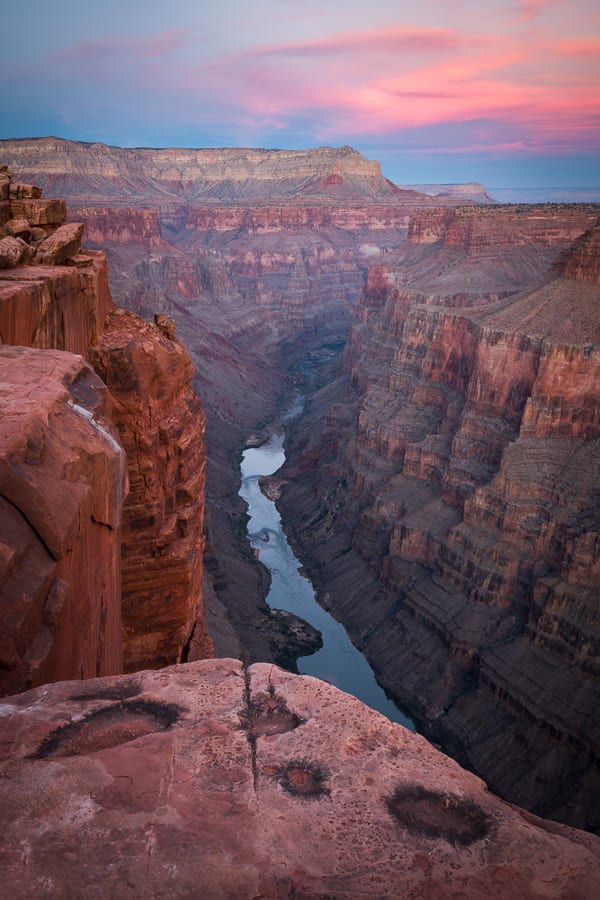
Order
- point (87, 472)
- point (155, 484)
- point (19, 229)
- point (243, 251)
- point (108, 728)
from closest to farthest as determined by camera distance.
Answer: point (108, 728)
point (87, 472)
point (155, 484)
point (19, 229)
point (243, 251)

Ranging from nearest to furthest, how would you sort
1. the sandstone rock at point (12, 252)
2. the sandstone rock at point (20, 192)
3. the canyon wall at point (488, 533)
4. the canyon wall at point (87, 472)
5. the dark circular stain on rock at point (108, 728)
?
1. the dark circular stain on rock at point (108, 728)
2. the canyon wall at point (87, 472)
3. the sandstone rock at point (12, 252)
4. the sandstone rock at point (20, 192)
5. the canyon wall at point (488, 533)

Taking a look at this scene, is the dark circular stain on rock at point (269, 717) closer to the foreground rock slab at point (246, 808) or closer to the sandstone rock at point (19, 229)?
the foreground rock slab at point (246, 808)

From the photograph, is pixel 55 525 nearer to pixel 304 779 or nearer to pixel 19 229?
pixel 304 779

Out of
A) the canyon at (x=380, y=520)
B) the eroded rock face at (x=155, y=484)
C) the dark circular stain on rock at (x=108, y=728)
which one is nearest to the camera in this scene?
the dark circular stain on rock at (x=108, y=728)

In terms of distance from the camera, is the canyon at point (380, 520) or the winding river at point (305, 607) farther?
the winding river at point (305, 607)

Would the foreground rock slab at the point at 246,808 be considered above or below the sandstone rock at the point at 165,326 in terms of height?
below

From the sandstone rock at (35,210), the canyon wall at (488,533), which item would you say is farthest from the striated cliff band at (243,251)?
the sandstone rock at (35,210)

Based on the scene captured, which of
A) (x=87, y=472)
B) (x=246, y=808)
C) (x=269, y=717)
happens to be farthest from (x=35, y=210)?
(x=246, y=808)
